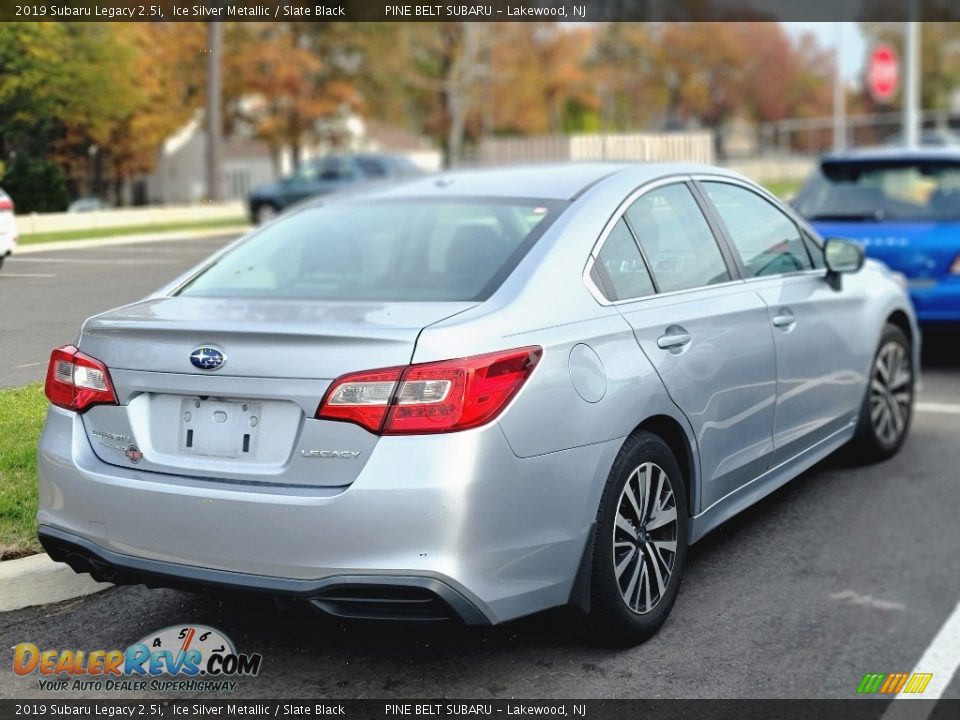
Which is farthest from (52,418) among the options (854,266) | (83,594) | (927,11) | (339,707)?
(927,11)

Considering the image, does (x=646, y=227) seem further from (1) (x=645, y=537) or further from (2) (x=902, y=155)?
(2) (x=902, y=155)

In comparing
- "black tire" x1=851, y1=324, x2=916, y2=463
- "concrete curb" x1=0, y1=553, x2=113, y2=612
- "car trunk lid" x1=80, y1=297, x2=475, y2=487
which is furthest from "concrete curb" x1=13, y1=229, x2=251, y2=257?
"black tire" x1=851, y1=324, x2=916, y2=463

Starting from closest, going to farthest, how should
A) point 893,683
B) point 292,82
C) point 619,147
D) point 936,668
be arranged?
1. point 893,683
2. point 936,668
3. point 619,147
4. point 292,82

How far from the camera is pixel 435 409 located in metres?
3.46

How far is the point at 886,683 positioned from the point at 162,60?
6236mm

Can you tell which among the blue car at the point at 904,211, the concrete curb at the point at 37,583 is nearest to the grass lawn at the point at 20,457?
the concrete curb at the point at 37,583

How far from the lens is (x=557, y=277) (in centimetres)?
409

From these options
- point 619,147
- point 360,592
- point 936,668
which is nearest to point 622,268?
point 360,592

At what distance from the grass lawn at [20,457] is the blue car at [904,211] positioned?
6.21 metres

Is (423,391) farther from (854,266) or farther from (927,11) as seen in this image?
(927,11)

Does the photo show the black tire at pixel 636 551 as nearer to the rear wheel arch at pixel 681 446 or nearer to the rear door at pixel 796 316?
the rear wheel arch at pixel 681 446

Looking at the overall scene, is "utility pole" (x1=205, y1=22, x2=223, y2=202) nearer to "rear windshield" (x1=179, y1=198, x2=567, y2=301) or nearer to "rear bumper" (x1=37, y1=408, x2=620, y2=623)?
"rear windshield" (x1=179, y1=198, x2=567, y2=301)

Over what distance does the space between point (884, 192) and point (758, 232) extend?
14.6 ft

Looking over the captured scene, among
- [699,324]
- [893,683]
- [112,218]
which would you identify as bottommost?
[893,683]
